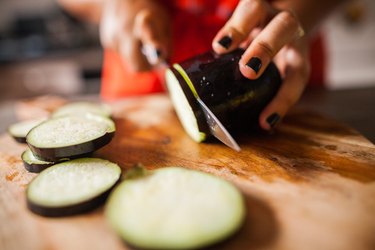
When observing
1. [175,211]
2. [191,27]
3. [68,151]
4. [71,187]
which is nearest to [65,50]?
[191,27]

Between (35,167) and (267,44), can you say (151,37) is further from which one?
(35,167)

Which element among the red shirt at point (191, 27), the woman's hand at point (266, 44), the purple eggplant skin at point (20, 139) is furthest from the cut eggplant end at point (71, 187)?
the red shirt at point (191, 27)

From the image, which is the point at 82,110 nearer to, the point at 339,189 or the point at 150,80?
the point at 150,80

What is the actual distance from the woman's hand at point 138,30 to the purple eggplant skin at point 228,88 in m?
0.42

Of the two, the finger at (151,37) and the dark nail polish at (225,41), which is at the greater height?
the dark nail polish at (225,41)

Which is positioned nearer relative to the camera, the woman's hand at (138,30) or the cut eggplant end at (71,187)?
the cut eggplant end at (71,187)

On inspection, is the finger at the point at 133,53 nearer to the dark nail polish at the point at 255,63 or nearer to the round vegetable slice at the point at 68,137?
the round vegetable slice at the point at 68,137

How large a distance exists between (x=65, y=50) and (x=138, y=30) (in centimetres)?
282

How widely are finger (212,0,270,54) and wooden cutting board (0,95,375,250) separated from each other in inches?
14.0

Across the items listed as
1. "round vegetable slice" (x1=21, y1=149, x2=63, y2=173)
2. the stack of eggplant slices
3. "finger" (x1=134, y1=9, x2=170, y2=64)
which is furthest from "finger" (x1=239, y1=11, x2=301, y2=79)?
"round vegetable slice" (x1=21, y1=149, x2=63, y2=173)

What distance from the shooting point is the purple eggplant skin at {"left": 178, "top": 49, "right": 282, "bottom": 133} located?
116cm

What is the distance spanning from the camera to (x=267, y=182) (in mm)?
981

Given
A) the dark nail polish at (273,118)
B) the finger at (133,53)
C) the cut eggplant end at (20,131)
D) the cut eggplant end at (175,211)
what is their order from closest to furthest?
1. the cut eggplant end at (175,211)
2. the dark nail polish at (273,118)
3. the cut eggplant end at (20,131)
4. the finger at (133,53)

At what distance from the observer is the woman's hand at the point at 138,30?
1.60 meters
